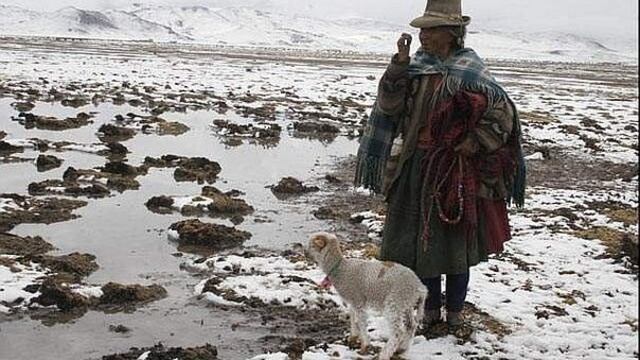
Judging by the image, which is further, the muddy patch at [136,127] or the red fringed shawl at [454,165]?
the muddy patch at [136,127]

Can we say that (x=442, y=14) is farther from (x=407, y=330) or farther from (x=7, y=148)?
(x=7, y=148)

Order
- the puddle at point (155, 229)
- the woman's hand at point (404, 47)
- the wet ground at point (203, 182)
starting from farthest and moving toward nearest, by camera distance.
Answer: the wet ground at point (203, 182)
the puddle at point (155, 229)
the woman's hand at point (404, 47)

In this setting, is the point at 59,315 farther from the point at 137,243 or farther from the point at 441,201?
the point at 441,201

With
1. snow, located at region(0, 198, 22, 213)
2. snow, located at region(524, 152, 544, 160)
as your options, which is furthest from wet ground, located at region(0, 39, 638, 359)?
snow, located at region(0, 198, 22, 213)

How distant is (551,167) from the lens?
15438mm

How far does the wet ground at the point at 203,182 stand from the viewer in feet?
19.4

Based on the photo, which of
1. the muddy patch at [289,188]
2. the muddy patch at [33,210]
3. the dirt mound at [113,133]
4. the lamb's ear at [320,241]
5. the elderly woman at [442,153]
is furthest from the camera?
the dirt mound at [113,133]

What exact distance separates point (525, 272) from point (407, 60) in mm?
3845

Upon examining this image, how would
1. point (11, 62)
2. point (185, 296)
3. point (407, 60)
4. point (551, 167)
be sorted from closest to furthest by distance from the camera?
point (407, 60)
point (185, 296)
point (551, 167)
point (11, 62)

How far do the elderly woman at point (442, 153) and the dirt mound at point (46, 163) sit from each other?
9.91m

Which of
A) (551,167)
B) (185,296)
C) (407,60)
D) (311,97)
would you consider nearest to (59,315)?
(185,296)

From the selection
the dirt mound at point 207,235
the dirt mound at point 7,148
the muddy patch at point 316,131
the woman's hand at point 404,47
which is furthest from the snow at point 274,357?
the muddy patch at point 316,131

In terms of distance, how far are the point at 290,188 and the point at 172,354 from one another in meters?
7.09

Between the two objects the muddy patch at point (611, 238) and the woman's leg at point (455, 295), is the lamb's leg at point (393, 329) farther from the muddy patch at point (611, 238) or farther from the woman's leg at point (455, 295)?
the muddy patch at point (611, 238)
